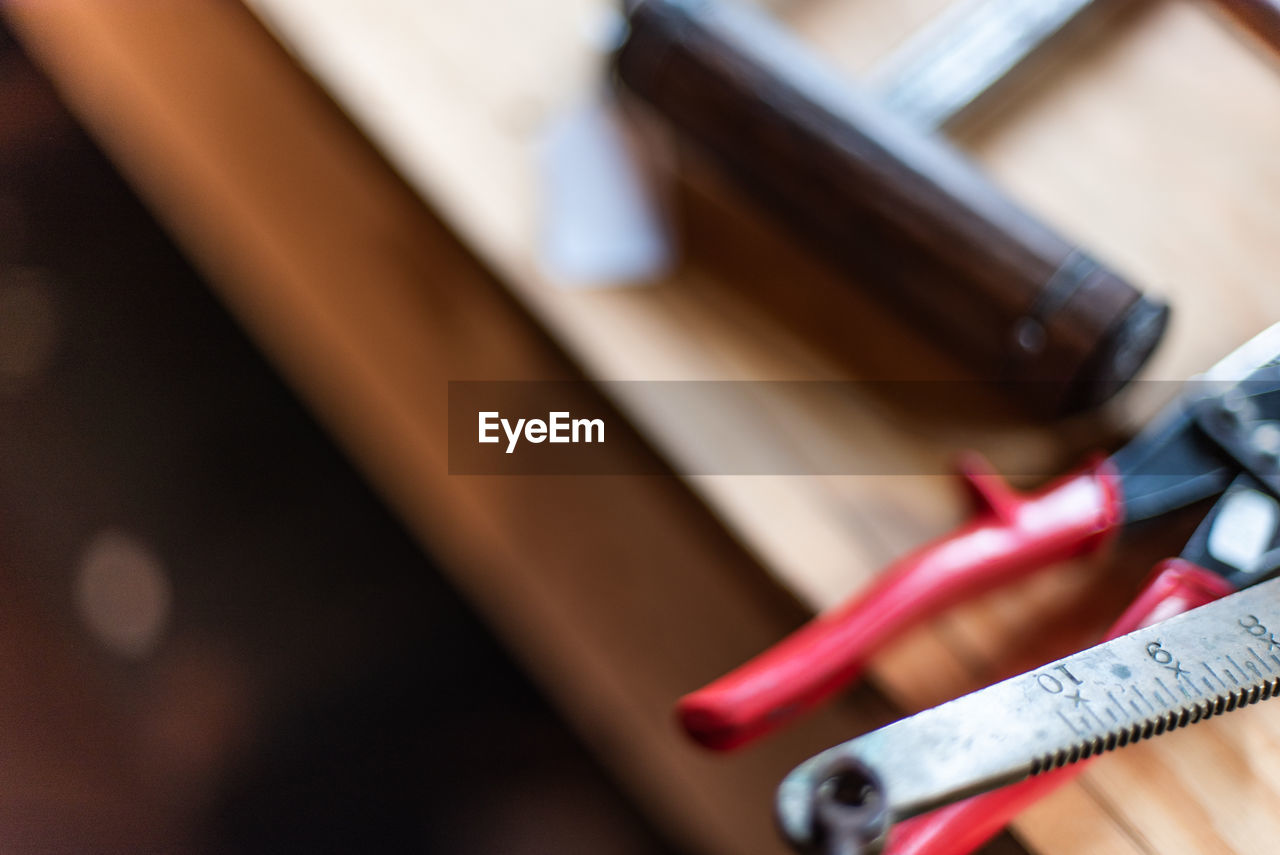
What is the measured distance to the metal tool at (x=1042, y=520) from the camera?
0.41m

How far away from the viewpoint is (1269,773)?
445mm

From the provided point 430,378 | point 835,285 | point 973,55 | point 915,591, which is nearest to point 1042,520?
point 915,591

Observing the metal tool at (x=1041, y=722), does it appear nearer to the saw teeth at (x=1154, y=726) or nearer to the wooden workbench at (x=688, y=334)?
the saw teeth at (x=1154, y=726)

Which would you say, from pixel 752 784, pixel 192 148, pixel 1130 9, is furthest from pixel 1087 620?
pixel 192 148

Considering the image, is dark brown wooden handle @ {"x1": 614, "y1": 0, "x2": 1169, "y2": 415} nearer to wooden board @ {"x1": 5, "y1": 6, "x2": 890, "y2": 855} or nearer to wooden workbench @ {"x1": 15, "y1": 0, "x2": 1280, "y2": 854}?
wooden workbench @ {"x1": 15, "y1": 0, "x2": 1280, "y2": 854}

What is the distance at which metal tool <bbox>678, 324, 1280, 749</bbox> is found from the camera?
0.41m

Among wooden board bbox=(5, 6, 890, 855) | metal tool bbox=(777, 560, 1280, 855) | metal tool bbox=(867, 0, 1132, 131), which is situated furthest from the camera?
wooden board bbox=(5, 6, 890, 855)

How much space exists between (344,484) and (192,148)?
15.9 inches

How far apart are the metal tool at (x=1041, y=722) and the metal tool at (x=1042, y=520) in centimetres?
7

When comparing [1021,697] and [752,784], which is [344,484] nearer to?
[752,784]

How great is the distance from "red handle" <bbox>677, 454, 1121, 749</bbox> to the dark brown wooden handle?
6 cm

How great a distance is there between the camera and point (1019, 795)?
38 cm

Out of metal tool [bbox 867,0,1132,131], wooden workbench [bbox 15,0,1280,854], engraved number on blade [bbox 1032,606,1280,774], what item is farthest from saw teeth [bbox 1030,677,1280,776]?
metal tool [bbox 867,0,1132,131]

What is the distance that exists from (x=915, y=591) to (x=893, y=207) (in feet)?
0.66
